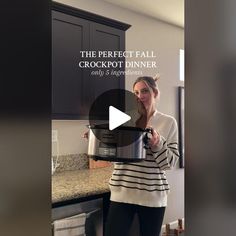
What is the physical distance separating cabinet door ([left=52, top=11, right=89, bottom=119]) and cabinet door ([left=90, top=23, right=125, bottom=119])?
0.05ft

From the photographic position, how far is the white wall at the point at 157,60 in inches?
14.5

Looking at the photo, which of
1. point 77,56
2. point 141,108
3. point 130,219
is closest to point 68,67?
point 77,56

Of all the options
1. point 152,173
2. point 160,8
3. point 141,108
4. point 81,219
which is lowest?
point 81,219

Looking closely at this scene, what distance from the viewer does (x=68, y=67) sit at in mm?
379

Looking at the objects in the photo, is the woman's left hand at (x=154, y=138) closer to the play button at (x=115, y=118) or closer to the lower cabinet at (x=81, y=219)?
the play button at (x=115, y=118)

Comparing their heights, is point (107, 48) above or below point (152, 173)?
above

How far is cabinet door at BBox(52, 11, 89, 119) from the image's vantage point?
354 mm

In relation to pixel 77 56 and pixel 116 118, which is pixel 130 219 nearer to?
pixel 116 118

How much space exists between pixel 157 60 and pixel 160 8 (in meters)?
0.08

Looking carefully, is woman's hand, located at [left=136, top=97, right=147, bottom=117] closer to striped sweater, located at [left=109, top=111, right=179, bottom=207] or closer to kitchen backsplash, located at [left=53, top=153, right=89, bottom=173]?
striped sweater, located at [left=109, top=111, right=179, bottom=207]
